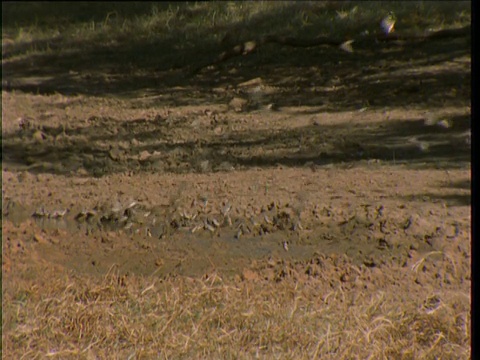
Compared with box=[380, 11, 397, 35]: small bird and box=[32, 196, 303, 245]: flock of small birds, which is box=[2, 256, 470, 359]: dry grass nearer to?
box=[32, 196, 303, 245]: flock of small birds

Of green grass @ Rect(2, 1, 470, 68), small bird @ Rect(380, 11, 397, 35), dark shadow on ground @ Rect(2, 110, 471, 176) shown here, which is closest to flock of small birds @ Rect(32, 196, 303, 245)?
dark shadow on ground @ Rect(2, 110, 471, 176)

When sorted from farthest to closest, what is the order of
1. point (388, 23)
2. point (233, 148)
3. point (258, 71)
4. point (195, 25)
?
→ point (195, 25)
point (388, 23)
point (258, 71)
point (233, 148)

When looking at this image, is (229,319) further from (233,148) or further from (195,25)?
(195,25)

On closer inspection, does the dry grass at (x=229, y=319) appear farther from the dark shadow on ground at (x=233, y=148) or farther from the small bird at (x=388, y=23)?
the small bird at (x=388, y=23)

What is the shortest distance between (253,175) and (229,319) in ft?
7.43

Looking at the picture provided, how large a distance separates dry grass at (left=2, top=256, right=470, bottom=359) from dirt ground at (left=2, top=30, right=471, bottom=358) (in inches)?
4.7

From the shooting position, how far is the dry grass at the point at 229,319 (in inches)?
147

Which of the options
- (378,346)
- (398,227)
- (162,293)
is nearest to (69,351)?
(162,293)

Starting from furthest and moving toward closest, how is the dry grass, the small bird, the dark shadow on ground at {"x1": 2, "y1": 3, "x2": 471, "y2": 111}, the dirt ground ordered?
the small bird, the dark shadow on ground at {"x1": 2, "y1": 3, "x2": 471, "y2": 111}, the dirt ground, the dry grass

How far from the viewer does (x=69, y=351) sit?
3.78m

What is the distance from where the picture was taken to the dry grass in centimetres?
373

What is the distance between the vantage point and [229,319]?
403 centimetres

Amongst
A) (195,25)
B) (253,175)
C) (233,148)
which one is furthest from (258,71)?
(253,175)

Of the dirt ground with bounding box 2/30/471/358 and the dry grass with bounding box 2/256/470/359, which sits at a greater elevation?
the dry grass with bounding box 2/256/470/359
